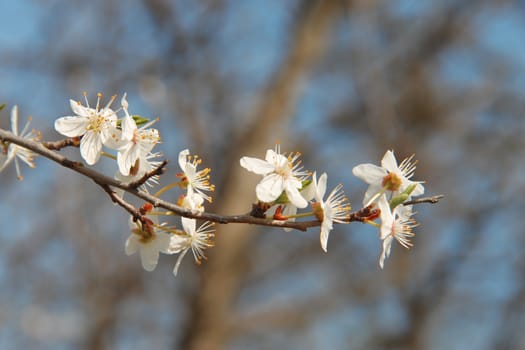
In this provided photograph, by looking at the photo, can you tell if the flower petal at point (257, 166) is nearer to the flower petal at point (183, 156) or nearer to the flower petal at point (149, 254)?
the flower petal at point (183, 156)

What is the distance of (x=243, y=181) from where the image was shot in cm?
499

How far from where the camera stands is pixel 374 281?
5527 millimetres

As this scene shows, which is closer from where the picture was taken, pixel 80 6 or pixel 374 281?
pixel 374 281

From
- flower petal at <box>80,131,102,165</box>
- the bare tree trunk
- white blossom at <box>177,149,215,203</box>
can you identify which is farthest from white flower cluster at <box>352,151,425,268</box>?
the bare tree trunk

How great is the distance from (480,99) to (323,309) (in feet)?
8.83

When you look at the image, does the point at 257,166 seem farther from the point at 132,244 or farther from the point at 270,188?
the point at 132,244

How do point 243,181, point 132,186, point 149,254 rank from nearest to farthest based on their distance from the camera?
point 132,186
point 149,254
point 243,181

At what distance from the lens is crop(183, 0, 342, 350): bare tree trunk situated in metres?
4.86

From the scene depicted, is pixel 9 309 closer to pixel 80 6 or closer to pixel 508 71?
pixel 80 6

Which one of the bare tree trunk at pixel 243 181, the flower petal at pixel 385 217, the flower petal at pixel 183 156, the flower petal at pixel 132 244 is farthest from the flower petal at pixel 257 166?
the bare tree trunk at pixel 243 181

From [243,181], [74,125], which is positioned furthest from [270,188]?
[243,181]

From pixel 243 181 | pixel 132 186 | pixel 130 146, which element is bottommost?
pixel 132 186

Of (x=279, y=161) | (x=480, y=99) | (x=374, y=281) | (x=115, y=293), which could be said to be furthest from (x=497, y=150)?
(x=279, y=161)

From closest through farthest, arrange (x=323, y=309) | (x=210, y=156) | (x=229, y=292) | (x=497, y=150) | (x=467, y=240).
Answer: (x=467, y=240) < (x=229, y=292) < (x=210, y=156) < (x=497, y=150) < (x=323, y=309)
